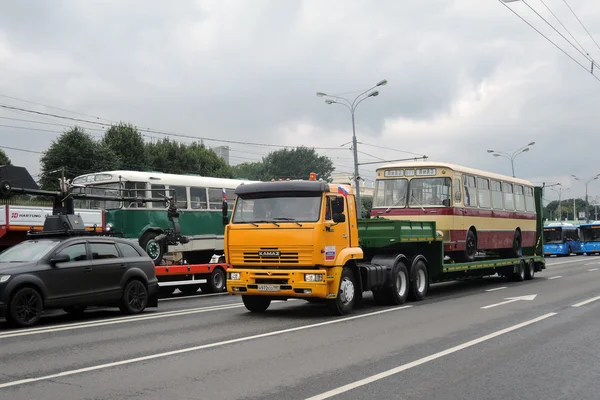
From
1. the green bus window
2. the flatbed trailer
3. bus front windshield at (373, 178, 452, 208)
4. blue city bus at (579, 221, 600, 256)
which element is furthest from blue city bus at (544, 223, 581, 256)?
the flatbed trailer

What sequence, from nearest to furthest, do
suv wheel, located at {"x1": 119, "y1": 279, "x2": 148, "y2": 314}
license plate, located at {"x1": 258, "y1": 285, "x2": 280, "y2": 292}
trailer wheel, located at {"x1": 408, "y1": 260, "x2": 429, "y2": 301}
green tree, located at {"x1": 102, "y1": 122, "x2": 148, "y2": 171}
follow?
license plate, located at {"x1": 258, "y1": 285, "x2": 280, "y2": 292}
suv wheel, located at {"x1": 119, "y1": 279, "x2": 148, "y2": 314}
trailer wheel, located at {"x1": 408, "y1": 260, "x2": 429, "y2": 301}
green tree, located at {"x1": 102, "y1": 122, "x2": 148, "y2": 171}

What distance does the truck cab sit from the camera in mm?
13234

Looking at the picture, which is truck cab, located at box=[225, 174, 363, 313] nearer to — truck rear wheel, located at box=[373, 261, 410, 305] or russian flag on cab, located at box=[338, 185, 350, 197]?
russian flag on cab, located at box=[338, 185, 350, 197]

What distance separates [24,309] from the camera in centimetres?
1257

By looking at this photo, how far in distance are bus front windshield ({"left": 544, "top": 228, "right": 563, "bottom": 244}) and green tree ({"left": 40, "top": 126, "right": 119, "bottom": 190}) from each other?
36.1 meters

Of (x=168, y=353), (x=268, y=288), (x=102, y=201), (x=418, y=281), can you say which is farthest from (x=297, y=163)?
(x=168, y=353)

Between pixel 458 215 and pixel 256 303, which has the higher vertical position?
pixel 458 215

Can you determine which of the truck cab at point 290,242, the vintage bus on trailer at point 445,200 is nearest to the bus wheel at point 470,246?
the vintage bus on trailer at point 445,200

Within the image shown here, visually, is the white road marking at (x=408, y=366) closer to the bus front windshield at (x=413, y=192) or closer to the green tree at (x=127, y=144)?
the bus front windshield at (x=413, y=192)

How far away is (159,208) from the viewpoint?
21.4 metres

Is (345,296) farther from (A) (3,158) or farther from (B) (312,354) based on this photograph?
(A) (3,158)

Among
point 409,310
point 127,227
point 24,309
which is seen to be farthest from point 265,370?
point 127,227

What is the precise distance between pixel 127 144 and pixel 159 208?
37154 millimetres

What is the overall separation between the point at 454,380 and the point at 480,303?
920 cm
